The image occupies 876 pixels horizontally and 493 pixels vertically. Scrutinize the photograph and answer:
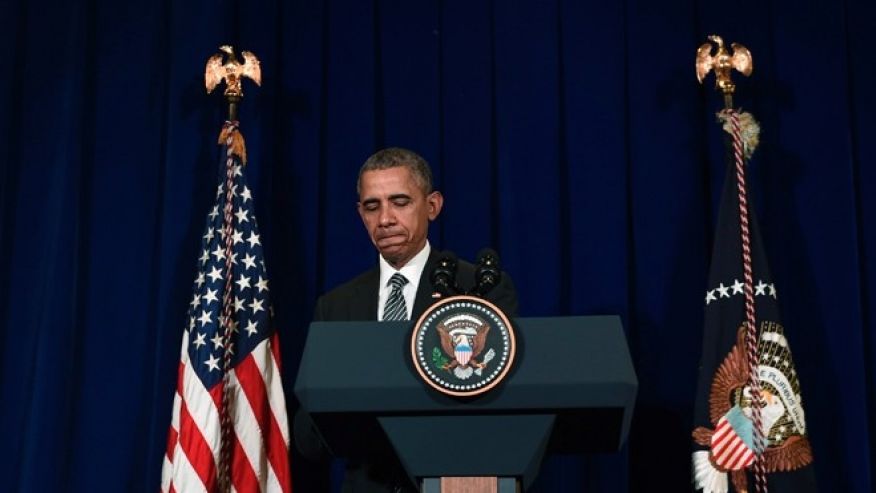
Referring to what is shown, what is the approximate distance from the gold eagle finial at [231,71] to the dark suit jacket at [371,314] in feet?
3.36

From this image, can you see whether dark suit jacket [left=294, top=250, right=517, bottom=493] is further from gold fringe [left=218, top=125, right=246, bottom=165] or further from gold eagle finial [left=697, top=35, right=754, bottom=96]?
gold eagle finial [left=697, top=35, right=754, bottom=96]

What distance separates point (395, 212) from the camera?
2.98 metres

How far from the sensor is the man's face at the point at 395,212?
2.94 meters

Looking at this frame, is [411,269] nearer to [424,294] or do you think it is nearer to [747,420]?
[424,294]

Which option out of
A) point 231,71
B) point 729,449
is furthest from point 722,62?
point 231,71

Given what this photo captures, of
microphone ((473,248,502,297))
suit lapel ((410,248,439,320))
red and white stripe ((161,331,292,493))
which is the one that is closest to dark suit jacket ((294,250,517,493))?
suit lapel ((410,248,439,320))

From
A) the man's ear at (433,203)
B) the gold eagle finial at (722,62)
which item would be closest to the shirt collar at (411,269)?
the man's ear at (433,203)

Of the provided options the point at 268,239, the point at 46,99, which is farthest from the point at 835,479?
the point at 46,99

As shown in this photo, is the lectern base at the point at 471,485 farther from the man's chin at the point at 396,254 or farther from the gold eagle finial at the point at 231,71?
the gold eagle finial at the point at 231,71

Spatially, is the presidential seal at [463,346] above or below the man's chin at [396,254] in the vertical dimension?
below

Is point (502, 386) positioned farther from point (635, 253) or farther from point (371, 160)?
point (635, 253)

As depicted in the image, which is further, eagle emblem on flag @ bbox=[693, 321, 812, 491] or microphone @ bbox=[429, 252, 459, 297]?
eagle emblem on flag @ bbox=[693, 321, 812, 491]

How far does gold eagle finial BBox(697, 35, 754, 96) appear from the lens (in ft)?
11.8

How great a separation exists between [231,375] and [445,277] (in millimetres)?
1624
